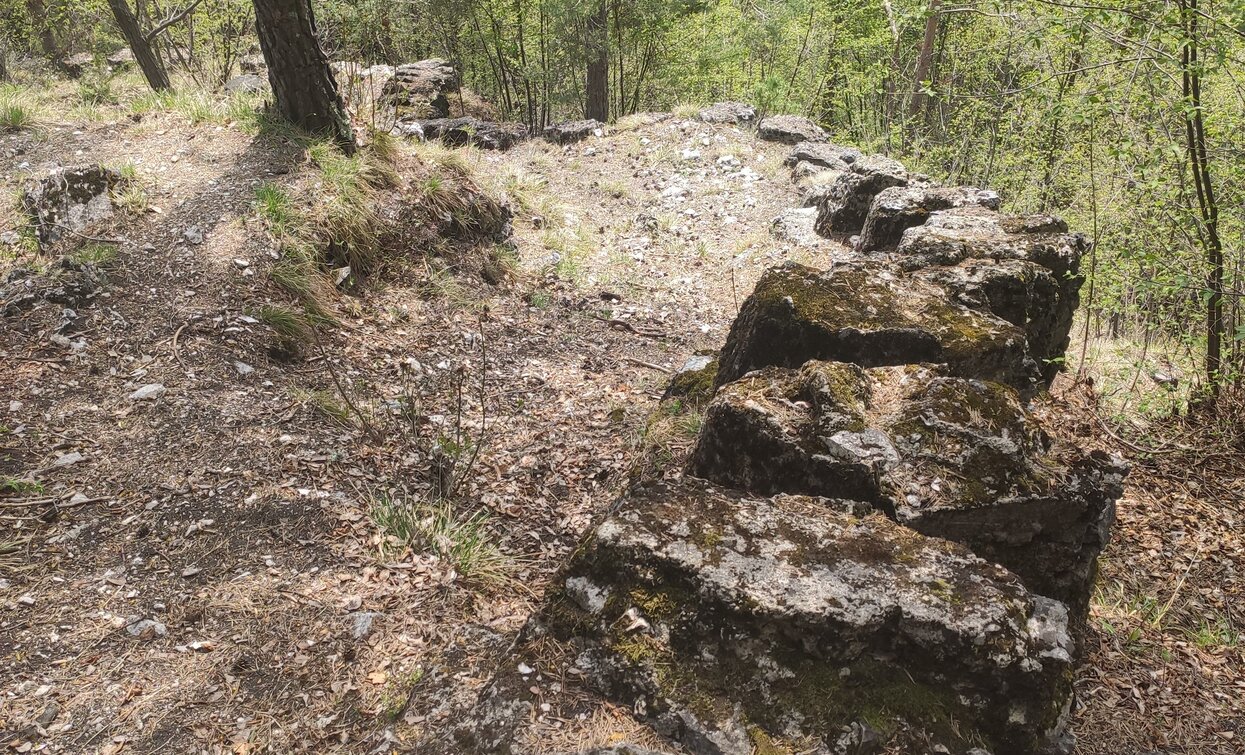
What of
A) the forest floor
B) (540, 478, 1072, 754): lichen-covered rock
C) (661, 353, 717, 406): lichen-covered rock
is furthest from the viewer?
(661, 353, 717, 406): lichen-covered rock

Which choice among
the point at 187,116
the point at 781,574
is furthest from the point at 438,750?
the point at 187,116

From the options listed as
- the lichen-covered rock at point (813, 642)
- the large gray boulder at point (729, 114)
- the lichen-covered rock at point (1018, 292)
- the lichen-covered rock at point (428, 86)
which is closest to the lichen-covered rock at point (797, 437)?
the lichen-covered rock at point (813, 642)

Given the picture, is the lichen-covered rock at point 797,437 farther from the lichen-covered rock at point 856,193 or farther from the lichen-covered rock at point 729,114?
the lichen-covered rock at point 729,114

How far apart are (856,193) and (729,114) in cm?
612

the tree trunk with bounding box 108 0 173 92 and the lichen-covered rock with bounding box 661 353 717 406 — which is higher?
the tree trunk with bounding box 108 0 173 92

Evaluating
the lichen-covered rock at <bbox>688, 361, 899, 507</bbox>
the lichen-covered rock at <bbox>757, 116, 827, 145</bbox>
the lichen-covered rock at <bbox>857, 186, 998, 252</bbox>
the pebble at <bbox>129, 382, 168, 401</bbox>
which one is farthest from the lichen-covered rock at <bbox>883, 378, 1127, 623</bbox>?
the lichen-covered rock at <bbox>757, 116, 827, 145</bbox>

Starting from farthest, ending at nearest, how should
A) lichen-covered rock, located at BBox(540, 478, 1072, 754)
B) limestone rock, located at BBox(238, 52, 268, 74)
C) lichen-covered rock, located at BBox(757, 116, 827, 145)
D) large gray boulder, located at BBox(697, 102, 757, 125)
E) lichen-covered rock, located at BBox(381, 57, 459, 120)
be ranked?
limestone rock, located at BBox(238, 52, 268, 74)
lichen-covered rock, located at BBox(381, 57, 459, 120)
large gray boulder, located at BBox(697, 102, 757, 125)
lichen-covered rock, located at BBox(757, 116, 827, 145)
lichen-covered rock, located at BBox(540, 478, 1072, 754)

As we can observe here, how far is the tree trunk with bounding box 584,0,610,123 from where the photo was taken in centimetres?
1522

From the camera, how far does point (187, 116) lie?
7141mm

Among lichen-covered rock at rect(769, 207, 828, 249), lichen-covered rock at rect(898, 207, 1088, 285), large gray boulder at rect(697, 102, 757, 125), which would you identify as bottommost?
lichen-covered rock at rect(769, 207, 828, 249)

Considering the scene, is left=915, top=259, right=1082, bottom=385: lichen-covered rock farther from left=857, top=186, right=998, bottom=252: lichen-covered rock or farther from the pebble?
the pebble

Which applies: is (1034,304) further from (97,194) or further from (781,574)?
(97,194)

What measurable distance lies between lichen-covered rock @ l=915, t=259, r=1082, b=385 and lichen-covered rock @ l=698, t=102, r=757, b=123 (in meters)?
9.32

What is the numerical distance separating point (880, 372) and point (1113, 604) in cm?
209
